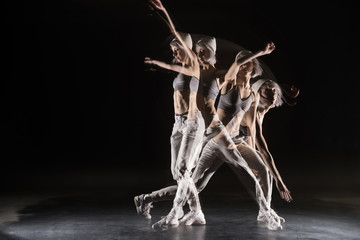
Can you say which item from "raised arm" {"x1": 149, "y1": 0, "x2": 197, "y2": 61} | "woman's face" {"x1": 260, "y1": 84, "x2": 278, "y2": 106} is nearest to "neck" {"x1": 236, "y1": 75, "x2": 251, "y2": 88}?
"woman's face" {"x1": 260, "y1": 84, "x2": 278, "y2": 106}

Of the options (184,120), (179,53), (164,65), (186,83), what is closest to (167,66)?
(164,65)

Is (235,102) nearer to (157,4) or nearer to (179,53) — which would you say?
(179,53)

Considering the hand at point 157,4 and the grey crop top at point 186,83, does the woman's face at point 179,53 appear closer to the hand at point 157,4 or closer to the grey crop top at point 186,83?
the grey crop top at point 186,83

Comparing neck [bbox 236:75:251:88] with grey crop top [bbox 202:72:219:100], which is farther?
neck [bbox 236:75:251:88]

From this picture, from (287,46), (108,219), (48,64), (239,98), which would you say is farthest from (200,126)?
(48,64)

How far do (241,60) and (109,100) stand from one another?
5.03 meters

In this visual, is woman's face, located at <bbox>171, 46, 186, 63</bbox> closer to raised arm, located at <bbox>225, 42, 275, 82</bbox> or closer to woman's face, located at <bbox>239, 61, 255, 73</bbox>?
raised arm, located at <bbox>225, 42, 275, 82</bbox>

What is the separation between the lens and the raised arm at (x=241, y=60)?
20.0 ft

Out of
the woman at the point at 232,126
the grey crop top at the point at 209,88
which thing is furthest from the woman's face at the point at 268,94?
the grey crop top at the point at 209,88

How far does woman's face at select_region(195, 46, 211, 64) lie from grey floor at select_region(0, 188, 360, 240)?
2.12m

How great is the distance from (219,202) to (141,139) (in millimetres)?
3416

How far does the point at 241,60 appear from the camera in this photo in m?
6.21

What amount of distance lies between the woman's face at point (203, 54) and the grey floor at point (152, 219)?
6.96ft

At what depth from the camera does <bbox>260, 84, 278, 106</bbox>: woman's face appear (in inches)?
262
